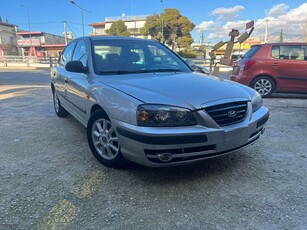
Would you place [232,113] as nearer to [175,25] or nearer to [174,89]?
[174,89]

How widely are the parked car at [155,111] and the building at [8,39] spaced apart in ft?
195

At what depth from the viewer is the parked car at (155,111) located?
7.89ft

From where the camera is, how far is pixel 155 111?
2.40 metres

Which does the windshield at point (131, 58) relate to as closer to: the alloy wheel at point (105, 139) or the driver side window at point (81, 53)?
the driver side window at point (81, 53)

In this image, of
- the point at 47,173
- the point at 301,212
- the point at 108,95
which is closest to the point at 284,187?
the point at 301,212

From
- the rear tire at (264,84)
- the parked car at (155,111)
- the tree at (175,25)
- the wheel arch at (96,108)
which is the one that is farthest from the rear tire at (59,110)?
the tree at (175,25)

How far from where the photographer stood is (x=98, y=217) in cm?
218

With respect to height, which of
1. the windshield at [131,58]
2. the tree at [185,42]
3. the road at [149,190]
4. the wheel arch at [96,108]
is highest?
the tree at [185,42]

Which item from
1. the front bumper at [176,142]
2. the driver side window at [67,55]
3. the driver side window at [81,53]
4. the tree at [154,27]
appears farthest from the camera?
the tree at [154,27]

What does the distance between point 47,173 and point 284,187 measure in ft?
8.28

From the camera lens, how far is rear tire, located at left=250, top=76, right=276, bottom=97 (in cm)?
729

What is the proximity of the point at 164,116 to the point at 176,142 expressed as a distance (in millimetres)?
261

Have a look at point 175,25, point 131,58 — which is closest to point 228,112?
point 131,58

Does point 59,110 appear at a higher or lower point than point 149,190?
higher
